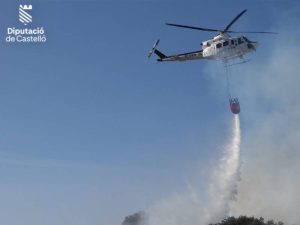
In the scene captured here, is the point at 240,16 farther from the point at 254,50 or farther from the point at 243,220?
the point at 243,220

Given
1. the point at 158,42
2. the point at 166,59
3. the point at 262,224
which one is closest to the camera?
the point at 166,59

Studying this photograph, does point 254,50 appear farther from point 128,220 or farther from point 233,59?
point 128,220

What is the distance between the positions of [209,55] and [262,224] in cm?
6057

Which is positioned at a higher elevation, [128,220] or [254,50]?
[128,220]

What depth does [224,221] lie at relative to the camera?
132750mm

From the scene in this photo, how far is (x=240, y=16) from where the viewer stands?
84562mm

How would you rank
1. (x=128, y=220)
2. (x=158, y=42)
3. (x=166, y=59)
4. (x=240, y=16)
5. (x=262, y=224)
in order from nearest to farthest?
(x=240, y=16), (x=166, y=59), (x=158, y=42), (x=262, y=224), (x=128, y=220)

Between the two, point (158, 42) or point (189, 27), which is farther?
point (158, 42)

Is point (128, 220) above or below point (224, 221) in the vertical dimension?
above

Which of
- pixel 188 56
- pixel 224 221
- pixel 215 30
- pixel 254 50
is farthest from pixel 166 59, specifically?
pixel 224 221

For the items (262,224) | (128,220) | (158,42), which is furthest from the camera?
(128,220)

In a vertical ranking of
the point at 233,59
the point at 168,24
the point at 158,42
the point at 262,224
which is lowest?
the point at 262,224

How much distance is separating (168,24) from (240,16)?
13.1 metres

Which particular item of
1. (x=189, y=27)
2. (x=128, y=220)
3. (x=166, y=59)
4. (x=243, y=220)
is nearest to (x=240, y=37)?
(x=189, y=27)
